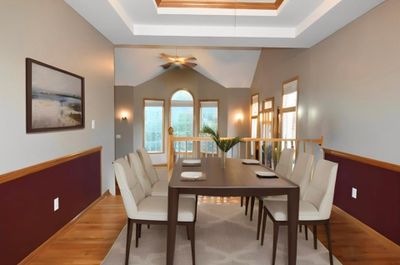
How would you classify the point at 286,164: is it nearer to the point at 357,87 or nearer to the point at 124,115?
the point at 357,87

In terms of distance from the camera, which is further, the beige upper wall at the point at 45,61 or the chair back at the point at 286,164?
the chair back at the point at 286,164

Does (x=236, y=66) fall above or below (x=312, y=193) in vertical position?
above

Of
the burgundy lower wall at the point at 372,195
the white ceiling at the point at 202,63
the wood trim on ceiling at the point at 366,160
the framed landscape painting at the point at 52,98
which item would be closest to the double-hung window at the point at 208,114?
the white ceiling at the point at 202,63

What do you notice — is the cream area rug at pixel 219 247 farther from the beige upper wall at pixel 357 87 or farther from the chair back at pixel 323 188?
the beige upper wall at pixel 357 87

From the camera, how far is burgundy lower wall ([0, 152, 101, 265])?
2141mm

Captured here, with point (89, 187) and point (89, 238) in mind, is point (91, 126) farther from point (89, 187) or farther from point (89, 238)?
point (89, 238)

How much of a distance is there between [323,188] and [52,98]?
279cm

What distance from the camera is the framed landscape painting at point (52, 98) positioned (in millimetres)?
2426

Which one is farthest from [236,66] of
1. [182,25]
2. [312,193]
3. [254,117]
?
[312,193]

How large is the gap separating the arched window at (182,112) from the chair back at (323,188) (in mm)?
7349

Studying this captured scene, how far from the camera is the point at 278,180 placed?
2.43 meters

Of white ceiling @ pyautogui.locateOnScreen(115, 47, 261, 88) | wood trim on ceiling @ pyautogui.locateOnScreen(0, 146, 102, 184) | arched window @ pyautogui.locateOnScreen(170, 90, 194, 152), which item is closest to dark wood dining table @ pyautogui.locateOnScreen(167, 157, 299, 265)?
wood trim on ceiling @ pyautogui.locateOnScreen(0, 146, 102, 184)

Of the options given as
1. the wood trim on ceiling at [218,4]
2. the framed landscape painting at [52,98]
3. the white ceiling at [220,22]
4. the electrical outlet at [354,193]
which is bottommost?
the electrical outlet at [354,193]

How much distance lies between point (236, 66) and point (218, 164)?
218 inches
